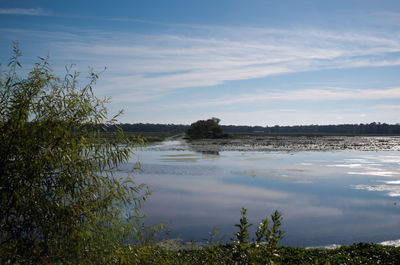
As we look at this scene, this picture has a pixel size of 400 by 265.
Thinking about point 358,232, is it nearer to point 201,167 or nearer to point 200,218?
point 200,218

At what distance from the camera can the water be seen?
468 inches

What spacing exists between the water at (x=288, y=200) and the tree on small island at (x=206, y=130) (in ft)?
203

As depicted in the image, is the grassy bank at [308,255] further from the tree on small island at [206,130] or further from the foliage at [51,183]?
the tree on small island at [206,130]

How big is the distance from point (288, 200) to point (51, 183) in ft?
42.4

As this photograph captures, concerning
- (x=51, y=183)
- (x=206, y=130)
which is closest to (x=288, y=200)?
(x=51, y=183)

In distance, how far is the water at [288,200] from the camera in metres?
11.9

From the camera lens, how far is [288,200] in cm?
1670

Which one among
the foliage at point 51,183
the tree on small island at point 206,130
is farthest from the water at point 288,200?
the tree on small island at point 206,130

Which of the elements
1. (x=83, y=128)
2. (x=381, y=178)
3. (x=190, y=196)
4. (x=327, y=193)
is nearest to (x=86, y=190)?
(x=83, y=128)

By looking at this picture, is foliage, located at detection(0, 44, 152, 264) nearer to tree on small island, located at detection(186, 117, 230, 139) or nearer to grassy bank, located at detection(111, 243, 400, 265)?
grassy bank, located at detection(111, 243, 400, 265)

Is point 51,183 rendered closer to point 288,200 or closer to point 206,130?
point 288,200

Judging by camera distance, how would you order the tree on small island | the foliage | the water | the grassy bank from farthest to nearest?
the tree on small island → the water → the grassy bank → the foliage

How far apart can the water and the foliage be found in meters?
1.28

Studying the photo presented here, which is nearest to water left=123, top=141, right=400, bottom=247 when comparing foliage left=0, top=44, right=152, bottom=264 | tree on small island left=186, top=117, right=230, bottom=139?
foliage left=0, top=44, right=152, bottom=264
